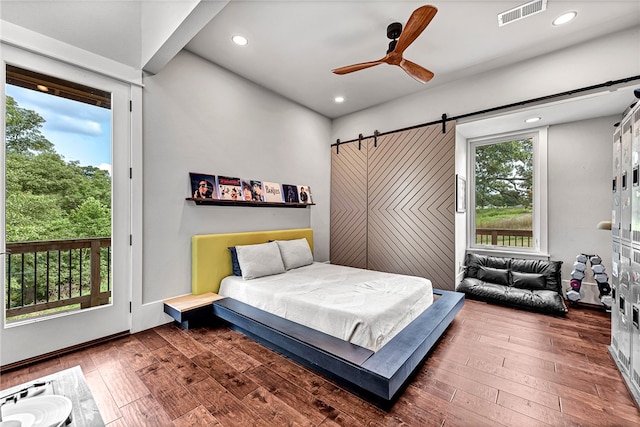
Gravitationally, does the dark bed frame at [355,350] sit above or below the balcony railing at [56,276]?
below

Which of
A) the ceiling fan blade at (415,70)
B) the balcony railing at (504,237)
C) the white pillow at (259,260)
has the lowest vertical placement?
the white pillow at (259,260)

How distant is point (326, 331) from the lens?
218 centimetres

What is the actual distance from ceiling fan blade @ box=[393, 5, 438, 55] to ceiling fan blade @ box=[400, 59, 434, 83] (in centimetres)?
17

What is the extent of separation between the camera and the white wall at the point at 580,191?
3576 millimetres

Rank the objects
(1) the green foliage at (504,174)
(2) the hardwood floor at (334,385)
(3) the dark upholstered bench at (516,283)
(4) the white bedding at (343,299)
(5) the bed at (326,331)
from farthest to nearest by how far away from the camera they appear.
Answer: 1. (1) the green foliage at (504,174)
2. (3) the dark upholstered bench at (516,283)
3. (4) the white bedding at (343,299)
4. (5) the bed at (326,331)
5. (2) the hardwood floor at (334,385)

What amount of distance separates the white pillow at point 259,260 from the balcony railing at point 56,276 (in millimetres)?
1298

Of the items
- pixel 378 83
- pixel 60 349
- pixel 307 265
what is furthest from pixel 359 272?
pixel 60 349

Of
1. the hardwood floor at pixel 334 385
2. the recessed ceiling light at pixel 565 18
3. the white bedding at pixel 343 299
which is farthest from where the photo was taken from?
the recessed ceiling light at pixel 565 18

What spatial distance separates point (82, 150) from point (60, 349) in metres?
1.78

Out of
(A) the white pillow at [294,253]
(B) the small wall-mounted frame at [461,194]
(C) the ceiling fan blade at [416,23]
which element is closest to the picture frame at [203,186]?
(A) the white pillow at [294,253]

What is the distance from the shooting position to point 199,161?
3.30m

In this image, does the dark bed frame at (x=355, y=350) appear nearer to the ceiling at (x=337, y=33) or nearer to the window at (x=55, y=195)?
the window at (x=55, y=195)

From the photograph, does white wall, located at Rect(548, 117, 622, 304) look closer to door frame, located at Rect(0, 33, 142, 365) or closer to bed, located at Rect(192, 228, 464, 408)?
bed, located at Rect(192, 228, 464, 408)

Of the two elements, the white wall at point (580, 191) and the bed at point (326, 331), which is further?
the white wall at point (580, 191)
